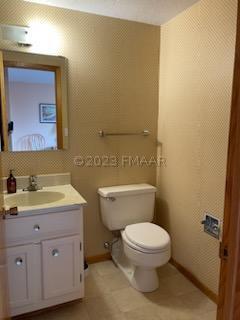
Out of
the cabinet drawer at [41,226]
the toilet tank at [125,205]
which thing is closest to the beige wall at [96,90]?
the toilet tank at [125,205]

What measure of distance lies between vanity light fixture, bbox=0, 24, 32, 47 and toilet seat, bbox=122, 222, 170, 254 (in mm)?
1659

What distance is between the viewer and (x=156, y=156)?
2.57 metres

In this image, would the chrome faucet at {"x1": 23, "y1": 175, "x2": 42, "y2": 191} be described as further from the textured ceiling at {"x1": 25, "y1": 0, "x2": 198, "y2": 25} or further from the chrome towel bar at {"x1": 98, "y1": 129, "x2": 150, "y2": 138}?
the textured ceiling at {"x1": 25, "y1": 0, "x2": 198, "y2": 25}

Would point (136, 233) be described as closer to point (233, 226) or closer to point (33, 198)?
point (33, 198)

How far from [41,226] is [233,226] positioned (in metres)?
1.24

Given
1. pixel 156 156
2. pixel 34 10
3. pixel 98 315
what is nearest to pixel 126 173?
pixel 156 156

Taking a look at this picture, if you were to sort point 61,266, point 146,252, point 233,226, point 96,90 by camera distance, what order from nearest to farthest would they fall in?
1. point 233,226
2. point 61,266
3. point 146,252
4. point 96,90


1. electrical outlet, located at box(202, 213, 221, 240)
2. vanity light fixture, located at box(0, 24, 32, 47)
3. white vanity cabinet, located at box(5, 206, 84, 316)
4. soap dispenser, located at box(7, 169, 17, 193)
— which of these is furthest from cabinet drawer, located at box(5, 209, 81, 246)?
vanity light fixture, located at box(0, 24, 32, 47)

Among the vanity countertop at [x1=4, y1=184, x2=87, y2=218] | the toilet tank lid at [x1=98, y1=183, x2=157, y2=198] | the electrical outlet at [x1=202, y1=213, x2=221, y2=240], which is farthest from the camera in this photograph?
the toilet tank lid at [x1=98, y1=183, x2=157, y2=198]

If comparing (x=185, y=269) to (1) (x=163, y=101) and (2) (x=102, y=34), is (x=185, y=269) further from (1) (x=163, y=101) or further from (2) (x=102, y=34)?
(2) (x=102, y=34)

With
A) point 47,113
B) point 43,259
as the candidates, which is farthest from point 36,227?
point 47,113

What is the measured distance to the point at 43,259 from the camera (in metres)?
1.67

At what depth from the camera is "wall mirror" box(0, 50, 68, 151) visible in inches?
76.7

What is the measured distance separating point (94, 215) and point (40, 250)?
78cm
